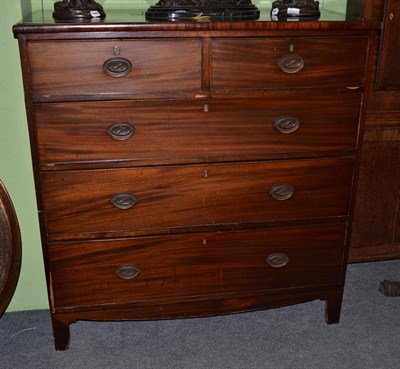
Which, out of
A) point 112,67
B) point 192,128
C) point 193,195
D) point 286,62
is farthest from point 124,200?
point 286,62

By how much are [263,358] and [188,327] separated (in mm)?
370

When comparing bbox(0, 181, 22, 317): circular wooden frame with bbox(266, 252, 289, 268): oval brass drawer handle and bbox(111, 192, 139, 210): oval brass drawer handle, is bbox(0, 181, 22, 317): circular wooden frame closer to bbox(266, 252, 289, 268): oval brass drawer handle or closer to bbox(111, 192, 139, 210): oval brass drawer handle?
bbox(111, 192, 139, 210): oval brass drawer handle

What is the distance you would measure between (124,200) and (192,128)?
1.19ft

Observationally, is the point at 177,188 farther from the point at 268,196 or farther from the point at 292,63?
the point at 292,63

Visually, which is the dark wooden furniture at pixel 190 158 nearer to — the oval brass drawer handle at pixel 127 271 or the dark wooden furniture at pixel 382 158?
the oval brass drawer handle at pixel 127 271

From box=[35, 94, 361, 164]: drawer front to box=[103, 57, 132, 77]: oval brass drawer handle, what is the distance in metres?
0.10

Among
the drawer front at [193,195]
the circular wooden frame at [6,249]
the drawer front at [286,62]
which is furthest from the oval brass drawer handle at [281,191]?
the circular wooden frame at [6,249]

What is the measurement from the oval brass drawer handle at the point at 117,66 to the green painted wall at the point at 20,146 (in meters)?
0.52

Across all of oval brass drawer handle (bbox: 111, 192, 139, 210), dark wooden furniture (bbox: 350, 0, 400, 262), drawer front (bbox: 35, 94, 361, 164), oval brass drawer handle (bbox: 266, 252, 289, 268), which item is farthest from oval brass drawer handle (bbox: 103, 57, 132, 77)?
dark wooden furniture (bbox: 350, 0, 400, 262)

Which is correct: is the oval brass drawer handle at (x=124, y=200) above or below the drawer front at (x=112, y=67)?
below

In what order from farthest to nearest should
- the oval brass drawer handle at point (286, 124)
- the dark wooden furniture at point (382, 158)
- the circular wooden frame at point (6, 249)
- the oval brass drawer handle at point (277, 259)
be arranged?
the dark wooden furniture at point (382, 158)
the oval brass drawer handle at point (277, 259)
the oval brass drawer handle at point (286, 124)
the circular wooden frame at point (6, 249)

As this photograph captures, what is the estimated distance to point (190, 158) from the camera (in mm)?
2020

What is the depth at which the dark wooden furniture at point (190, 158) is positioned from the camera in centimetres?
187

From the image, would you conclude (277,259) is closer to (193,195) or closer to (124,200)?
(193,195)
